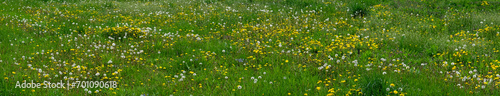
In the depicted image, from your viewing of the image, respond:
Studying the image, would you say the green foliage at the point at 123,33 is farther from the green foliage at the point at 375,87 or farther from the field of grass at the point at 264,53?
the green foliage at the point at 375,87

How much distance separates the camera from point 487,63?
607cm

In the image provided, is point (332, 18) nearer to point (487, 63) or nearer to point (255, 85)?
point (487, 63)

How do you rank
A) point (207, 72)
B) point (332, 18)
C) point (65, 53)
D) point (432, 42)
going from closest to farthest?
point (207, 72)
point (65, 53)
point (432, 42)
point (332, 18)

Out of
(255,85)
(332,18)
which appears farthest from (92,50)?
(332,18)

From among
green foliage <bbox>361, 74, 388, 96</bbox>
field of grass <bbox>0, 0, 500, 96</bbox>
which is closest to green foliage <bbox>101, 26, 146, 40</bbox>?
field of grass <bbox>0, 0, 500, 96</bbox>

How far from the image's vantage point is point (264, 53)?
682cm

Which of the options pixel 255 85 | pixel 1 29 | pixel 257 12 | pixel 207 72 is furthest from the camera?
pixel 257 12

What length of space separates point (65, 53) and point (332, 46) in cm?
527

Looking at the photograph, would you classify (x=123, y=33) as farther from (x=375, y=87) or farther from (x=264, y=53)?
(x=375, y=87)

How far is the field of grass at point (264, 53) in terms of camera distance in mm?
4984

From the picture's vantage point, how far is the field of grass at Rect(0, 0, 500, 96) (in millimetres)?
4984

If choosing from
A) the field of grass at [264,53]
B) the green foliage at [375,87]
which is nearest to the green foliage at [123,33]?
the field of grass at [264,53]

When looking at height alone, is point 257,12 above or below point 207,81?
below

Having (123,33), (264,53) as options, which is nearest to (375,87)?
(264,53)
